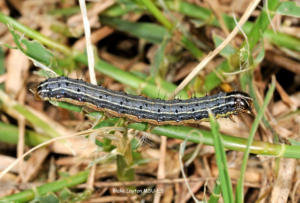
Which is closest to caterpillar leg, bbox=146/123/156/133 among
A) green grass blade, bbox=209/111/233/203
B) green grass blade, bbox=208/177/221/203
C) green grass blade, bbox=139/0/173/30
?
green grass blade, bbox=208/177/221/203

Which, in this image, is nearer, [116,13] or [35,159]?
[35,159]

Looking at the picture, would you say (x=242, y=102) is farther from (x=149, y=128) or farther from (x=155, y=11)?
(x=155, y=11)

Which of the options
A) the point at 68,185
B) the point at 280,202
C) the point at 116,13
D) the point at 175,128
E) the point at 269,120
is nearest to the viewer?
the point at 175,128

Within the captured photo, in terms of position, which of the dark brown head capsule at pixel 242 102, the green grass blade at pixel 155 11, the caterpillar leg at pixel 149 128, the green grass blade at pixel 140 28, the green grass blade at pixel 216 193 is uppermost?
the green grass blade at pixel 140 28

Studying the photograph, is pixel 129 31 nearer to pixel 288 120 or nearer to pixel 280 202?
pixel 288 120

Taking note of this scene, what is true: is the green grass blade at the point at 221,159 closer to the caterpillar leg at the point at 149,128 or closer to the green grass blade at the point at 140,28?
the caterpillar leg at the point at 149,128

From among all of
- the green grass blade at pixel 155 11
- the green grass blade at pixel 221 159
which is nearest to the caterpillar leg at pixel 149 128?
the green grass blade at pixel 221 159

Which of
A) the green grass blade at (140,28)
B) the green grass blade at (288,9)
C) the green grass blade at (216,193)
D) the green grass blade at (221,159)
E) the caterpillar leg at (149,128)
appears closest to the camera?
the green grass blade at (221,159)

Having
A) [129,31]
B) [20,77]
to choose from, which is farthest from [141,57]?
[20,77]
